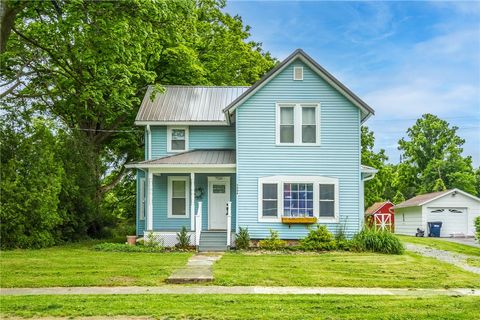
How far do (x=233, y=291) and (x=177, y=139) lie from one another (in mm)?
A: 11081

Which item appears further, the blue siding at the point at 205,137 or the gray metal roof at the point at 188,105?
the blue siding at the point at 205,137

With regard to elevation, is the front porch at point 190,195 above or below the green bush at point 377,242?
above

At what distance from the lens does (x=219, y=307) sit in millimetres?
7230

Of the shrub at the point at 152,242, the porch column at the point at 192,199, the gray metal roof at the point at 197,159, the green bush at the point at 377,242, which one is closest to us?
the green bush at the point at 377,242

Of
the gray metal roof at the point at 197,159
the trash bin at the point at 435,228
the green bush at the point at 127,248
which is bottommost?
the trash bin at the point at 435,228

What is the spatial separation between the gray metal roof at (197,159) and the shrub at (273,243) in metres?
3.04

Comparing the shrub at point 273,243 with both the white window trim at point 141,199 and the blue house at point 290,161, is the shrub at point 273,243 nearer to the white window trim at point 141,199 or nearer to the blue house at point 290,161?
the blue house at point 290,161

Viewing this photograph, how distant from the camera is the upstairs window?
18766 millimetres

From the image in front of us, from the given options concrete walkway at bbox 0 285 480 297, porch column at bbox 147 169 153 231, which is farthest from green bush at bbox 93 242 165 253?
concrete walkway at bbox 0 285 480 297

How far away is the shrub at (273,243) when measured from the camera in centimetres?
1588

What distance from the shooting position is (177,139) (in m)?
18.8

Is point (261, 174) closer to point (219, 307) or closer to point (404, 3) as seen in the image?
point (404, 3)

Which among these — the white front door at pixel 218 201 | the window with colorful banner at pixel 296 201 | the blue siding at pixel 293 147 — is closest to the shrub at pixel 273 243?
the blue siding at pixel 293 147

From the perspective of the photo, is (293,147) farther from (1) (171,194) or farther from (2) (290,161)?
(1) (171,194)
